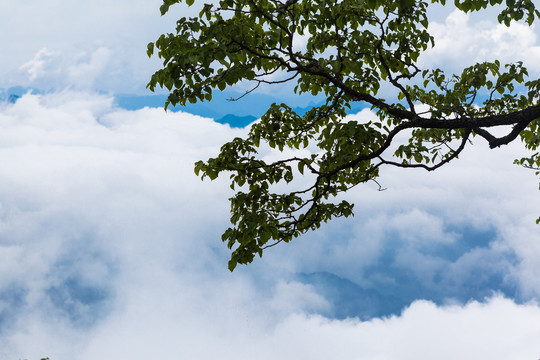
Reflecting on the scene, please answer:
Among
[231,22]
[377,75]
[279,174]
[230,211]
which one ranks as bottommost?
[230,211]

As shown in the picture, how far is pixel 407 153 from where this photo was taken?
916cm

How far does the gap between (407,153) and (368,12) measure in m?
2.62

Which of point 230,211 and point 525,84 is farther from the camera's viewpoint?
point 230,211

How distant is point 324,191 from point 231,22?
3574 millimetres

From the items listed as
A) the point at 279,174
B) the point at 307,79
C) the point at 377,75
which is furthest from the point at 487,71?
the point at 279,174

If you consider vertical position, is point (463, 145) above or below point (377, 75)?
below

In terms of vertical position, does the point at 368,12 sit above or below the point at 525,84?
above

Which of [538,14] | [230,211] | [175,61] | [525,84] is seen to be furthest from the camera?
[230,211]

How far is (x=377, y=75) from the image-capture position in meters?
9.34

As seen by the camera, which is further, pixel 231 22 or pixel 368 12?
pixel 368 12

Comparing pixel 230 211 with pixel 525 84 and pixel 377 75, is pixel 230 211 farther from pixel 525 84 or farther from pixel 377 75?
pixel 525 84

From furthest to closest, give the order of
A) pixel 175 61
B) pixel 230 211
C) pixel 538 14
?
pixel 230 211, pixel 538 14, pixel 175 61

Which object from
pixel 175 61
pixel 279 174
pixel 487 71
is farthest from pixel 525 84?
pixel 175 61

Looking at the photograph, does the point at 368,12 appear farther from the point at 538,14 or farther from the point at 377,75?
the point at 538,14
